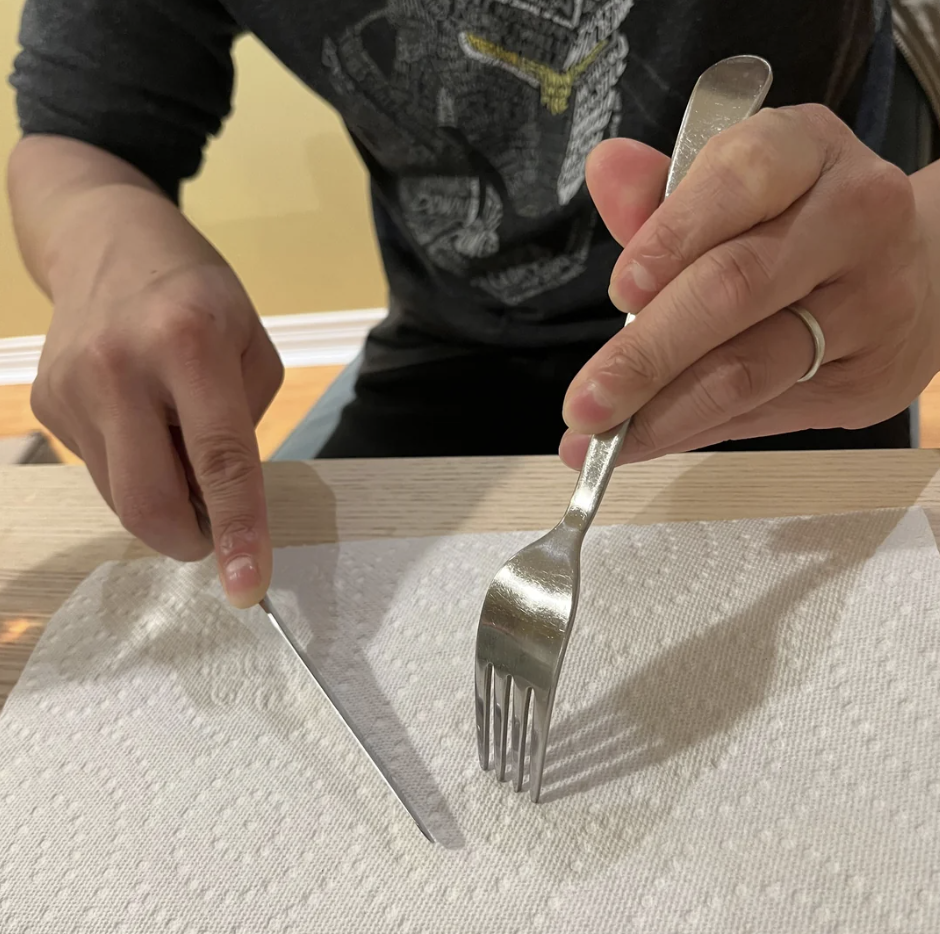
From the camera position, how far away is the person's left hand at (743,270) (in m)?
0.27

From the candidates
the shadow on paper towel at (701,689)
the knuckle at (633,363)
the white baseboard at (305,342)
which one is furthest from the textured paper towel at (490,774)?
the white baseboard at (305,342)

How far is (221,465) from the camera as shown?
357mm

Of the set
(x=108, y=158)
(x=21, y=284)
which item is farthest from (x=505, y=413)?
(x=21, y=284)

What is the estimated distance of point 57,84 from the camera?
0.50 meters

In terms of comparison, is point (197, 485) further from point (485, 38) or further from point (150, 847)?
point (485, 38)

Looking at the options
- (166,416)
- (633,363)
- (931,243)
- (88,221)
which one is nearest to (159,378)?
(166,416)

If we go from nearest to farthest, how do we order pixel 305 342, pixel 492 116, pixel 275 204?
pixel 492 116 < pixel 275 204 < pixel 305 342

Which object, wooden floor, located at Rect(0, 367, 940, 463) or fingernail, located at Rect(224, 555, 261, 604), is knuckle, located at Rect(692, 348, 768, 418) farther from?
wooden floor, located at Rect(0, 367, 940, 463)

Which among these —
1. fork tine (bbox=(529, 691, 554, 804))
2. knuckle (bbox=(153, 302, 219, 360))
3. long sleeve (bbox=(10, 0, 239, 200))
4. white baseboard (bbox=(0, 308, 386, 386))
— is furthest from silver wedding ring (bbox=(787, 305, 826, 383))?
white baseboard (bbox=(0, 308, 386, 386))

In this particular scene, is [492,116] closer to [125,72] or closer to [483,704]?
[125,72]

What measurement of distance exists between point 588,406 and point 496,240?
29 cm

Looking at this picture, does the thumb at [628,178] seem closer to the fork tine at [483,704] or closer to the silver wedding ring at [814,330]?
the silver wedding ring at [814,330]

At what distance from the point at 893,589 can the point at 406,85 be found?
1.33 feet

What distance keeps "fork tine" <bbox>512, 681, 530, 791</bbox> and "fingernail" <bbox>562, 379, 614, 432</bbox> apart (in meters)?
0.10
